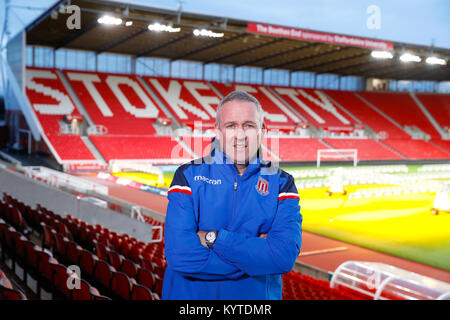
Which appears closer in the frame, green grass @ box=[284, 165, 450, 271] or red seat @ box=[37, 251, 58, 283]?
red seat @ box=[37, 251, 58, 283]

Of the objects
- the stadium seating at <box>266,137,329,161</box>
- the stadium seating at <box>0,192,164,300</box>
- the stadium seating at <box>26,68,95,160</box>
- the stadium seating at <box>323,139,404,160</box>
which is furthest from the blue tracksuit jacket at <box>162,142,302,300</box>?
the stadium seating at <box>323,139,404,160</box>

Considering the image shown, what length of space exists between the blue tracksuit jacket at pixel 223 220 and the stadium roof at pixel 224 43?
22.8 metres

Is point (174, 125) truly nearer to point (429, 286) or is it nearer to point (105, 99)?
point (105, 99)

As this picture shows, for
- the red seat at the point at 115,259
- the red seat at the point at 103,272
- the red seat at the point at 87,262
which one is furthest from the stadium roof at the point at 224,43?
the red seat at the point at 103,272

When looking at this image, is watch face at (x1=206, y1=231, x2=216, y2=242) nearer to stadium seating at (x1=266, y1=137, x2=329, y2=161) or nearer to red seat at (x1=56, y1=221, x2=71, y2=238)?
red seat at (x1=56, y1=221, x2=71, y2=238)

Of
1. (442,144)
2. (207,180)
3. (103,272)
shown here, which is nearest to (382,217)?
(103,272)

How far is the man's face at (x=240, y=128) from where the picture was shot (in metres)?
1.67

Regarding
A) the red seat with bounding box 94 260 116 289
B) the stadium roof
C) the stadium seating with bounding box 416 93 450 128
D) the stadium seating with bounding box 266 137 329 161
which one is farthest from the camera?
the stadium seating with bounding box 416 93 450 128

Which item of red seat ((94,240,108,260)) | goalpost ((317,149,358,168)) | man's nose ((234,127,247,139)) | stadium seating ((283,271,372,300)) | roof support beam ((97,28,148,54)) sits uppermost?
roof support beam ((97,28,148,54))

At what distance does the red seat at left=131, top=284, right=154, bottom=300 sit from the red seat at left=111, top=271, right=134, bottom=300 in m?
0.11

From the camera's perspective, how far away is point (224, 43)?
3334 cm

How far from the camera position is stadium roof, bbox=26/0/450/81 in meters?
26.4

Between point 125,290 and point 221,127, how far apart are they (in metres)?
4.26
